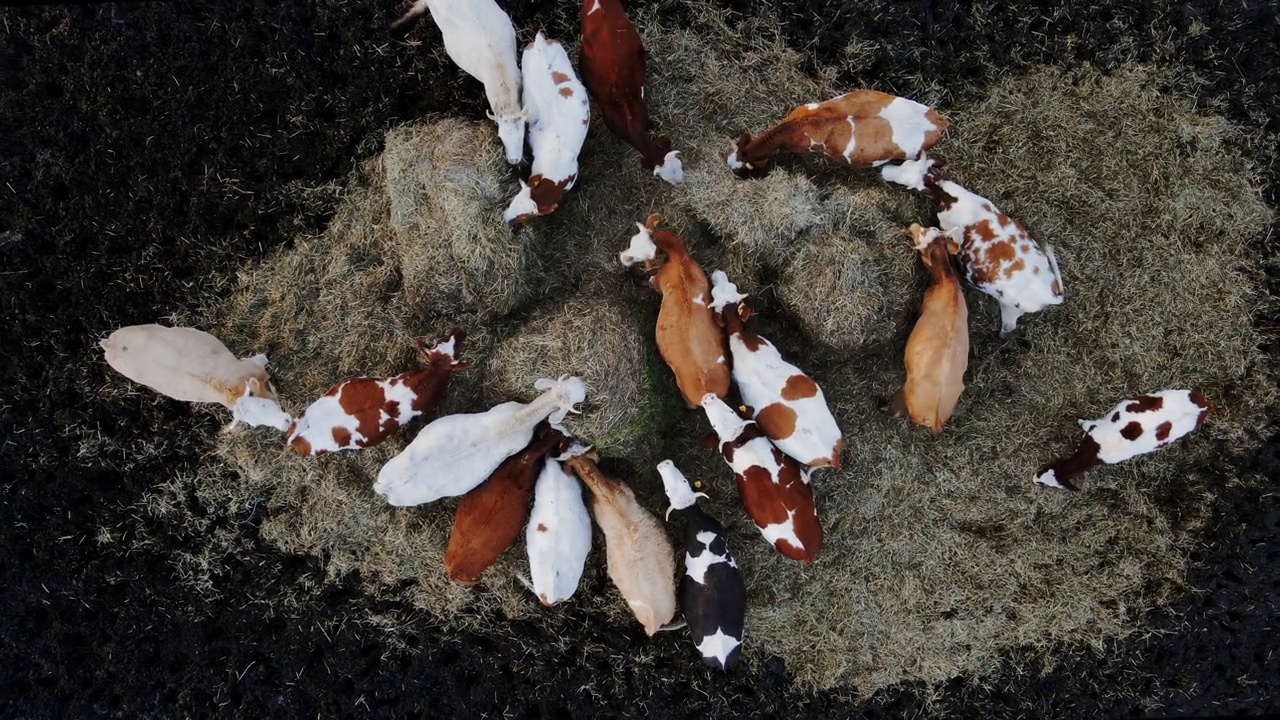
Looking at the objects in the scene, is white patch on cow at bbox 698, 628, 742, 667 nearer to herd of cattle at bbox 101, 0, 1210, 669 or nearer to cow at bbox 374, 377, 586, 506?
herd of cattle at bbox 101, 0, 1210, 669

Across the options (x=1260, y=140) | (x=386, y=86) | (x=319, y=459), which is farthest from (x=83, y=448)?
(x=1260, y=140)

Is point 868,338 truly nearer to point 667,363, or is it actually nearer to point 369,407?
point 667,363

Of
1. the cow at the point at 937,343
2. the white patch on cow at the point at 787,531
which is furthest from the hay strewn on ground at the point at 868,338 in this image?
the white patch on cow at the point at 787,531

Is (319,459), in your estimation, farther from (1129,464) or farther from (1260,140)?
(1260,140)


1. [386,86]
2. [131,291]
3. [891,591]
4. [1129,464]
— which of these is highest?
[386,86]

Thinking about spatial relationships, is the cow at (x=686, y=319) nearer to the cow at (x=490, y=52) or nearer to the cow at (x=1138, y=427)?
the cow at (x=490, y=52)

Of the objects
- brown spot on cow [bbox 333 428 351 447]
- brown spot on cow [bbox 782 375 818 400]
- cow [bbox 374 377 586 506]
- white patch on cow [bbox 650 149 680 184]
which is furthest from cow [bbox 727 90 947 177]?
brown spot on cow [bbox 333 428 351 447]

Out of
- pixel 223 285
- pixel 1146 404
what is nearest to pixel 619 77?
pixel 223 285

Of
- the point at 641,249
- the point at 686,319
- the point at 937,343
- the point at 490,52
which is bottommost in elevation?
the point at 937,343
